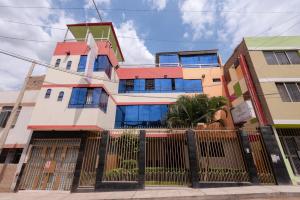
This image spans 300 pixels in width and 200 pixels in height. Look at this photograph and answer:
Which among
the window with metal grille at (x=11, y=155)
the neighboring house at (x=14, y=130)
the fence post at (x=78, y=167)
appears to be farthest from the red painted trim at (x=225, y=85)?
the window with metal grille at (x=11, y=155)

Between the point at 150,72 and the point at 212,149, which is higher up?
the point at 150,72

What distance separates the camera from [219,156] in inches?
349

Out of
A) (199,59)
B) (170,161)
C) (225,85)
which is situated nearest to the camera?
(170,161)

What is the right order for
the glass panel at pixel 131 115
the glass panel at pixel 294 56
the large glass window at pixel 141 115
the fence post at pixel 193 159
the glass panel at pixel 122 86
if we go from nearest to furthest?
the fence post at pixel 193 159, the glass panel at pixel 294 56, the large glass window at pixel 141 115, the glass panel at pixel 131 115, the glass panel at pixel 122 86

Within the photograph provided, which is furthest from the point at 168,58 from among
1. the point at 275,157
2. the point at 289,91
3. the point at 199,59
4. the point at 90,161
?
the point at 90,161

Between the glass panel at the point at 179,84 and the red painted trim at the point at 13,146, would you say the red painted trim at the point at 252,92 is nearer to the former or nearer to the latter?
the glass panel at the point at 179,84

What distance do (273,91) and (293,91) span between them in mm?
1508

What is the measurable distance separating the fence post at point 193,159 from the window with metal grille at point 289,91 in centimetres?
700

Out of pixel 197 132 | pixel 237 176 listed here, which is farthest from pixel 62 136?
pixel 237 176

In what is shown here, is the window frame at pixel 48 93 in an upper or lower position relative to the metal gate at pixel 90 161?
upper

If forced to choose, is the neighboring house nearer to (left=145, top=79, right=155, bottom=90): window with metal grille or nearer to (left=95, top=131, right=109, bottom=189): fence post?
(left=95, top=131, right=109, bottom=189): fence post

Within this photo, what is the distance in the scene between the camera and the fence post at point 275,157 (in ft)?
26.5

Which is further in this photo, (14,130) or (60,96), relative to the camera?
(60,96)

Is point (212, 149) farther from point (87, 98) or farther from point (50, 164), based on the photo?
point (50, 164)
